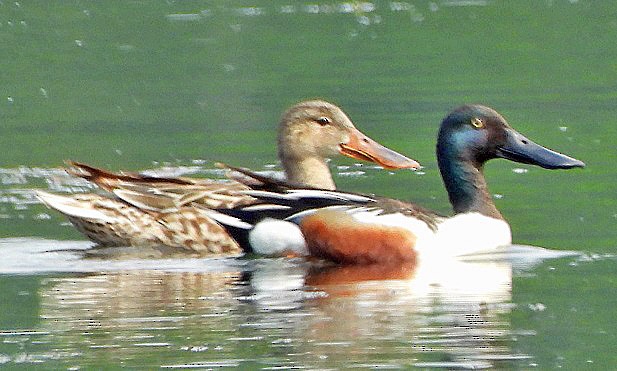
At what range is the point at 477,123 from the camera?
507 inches

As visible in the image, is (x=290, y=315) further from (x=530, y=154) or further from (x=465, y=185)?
(x=530, y=154)

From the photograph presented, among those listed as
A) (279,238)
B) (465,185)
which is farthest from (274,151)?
(279,238)

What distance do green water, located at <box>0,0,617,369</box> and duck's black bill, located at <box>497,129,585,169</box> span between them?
0.48 metres

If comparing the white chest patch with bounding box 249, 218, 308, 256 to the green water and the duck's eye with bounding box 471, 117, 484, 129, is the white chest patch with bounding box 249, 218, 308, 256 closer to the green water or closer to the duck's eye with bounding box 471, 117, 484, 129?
the green water

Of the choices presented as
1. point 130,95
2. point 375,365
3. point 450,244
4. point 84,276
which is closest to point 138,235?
point 84,276

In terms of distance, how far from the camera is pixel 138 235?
12641 millimetres

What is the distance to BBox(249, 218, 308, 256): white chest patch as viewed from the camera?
12.3m

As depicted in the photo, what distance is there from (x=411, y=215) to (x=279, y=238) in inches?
36.1

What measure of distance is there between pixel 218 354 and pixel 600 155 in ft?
25.8

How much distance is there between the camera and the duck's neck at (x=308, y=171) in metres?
13.6

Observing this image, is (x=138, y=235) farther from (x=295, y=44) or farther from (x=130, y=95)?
(x=295, y=44)

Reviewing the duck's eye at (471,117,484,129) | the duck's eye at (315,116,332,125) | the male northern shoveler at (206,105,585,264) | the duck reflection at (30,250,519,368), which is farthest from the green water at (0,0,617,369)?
the duck's eye at (315,116,332,125)

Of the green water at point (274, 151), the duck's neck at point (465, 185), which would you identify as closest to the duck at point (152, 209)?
the green water at point (274, 151)

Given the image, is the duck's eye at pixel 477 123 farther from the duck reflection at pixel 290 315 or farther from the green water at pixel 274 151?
the duck reflection at pixel 290 315
